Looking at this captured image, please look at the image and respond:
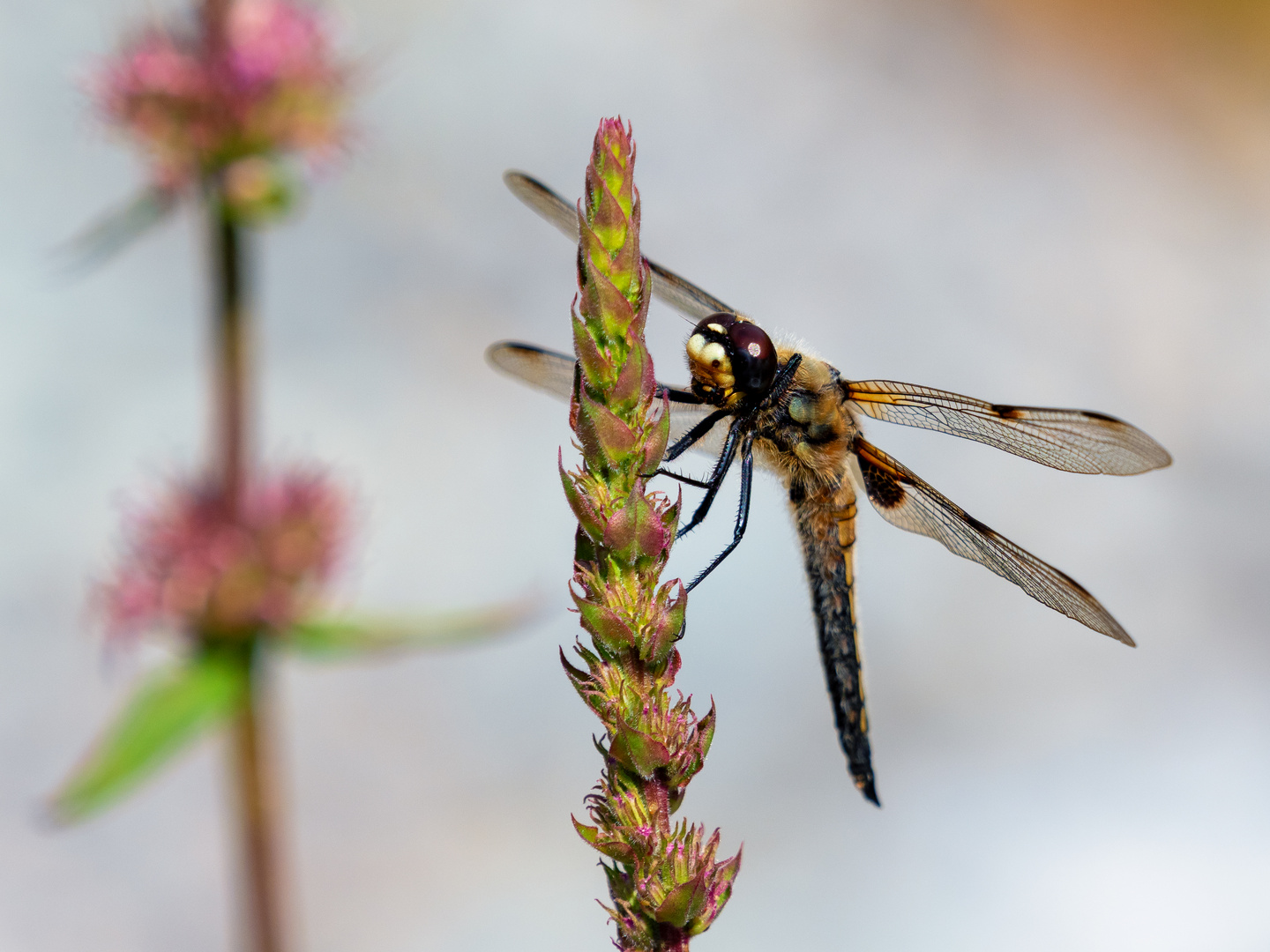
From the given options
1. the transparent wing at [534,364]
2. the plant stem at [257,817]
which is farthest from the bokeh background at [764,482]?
the transparent wing at [534,364]

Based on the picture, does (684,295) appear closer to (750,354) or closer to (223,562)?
(750,354)

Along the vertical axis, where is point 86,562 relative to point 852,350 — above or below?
below

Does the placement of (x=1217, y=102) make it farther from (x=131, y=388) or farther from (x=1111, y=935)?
(x=131, y=388)

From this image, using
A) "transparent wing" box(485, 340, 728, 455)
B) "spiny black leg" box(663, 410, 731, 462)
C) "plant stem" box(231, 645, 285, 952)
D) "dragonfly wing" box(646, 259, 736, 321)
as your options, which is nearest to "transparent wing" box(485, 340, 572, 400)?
"transparent wing" box(485, 340, 728, 455)

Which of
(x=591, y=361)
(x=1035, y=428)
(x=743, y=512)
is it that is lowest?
(x=591, y=361)

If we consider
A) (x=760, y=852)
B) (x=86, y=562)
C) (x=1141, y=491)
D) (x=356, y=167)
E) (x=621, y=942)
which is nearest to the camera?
(x=621, y=942)

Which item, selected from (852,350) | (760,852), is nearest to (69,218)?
(852,350)

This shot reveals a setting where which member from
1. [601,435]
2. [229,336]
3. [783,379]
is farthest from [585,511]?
[229,336]

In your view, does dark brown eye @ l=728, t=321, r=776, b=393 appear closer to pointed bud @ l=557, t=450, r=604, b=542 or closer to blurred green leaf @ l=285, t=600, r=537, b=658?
pointed bud @ l=557, t=450, r=604, b=542
